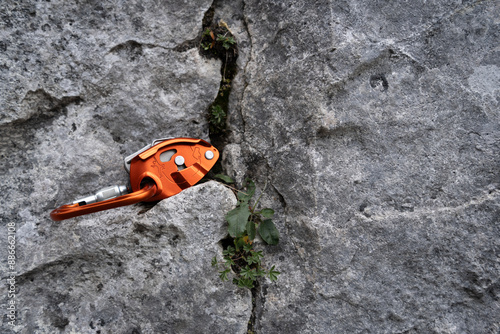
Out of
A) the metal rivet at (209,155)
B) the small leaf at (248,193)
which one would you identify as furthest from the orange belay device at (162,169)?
the small leaf at (248,193)

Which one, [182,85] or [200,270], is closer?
[200,270]

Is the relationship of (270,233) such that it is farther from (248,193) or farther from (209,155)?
(209,155)

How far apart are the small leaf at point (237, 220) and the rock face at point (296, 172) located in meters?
0.06

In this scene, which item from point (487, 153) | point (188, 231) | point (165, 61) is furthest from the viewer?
point (165, 61)

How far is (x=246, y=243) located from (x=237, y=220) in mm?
155

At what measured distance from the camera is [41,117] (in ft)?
5.45

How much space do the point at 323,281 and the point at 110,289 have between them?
3.40 ft

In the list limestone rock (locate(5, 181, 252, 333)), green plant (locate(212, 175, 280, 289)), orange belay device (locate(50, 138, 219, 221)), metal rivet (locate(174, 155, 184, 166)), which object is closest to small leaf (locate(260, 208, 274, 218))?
green plant (locate(212, 175, 280, 289))

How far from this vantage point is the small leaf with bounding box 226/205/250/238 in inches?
61.6

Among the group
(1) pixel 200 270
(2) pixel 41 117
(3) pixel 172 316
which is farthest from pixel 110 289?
(2) pixel 41 117

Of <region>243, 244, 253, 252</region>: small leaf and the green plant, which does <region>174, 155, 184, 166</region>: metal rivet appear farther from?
<region>243, 244, 253, 252</region>: small leaf

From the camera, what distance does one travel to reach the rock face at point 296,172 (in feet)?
4.99

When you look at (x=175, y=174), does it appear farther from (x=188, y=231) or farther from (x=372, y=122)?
(x=372, y=122)

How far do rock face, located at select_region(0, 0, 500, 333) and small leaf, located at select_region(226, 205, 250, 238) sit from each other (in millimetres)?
61
